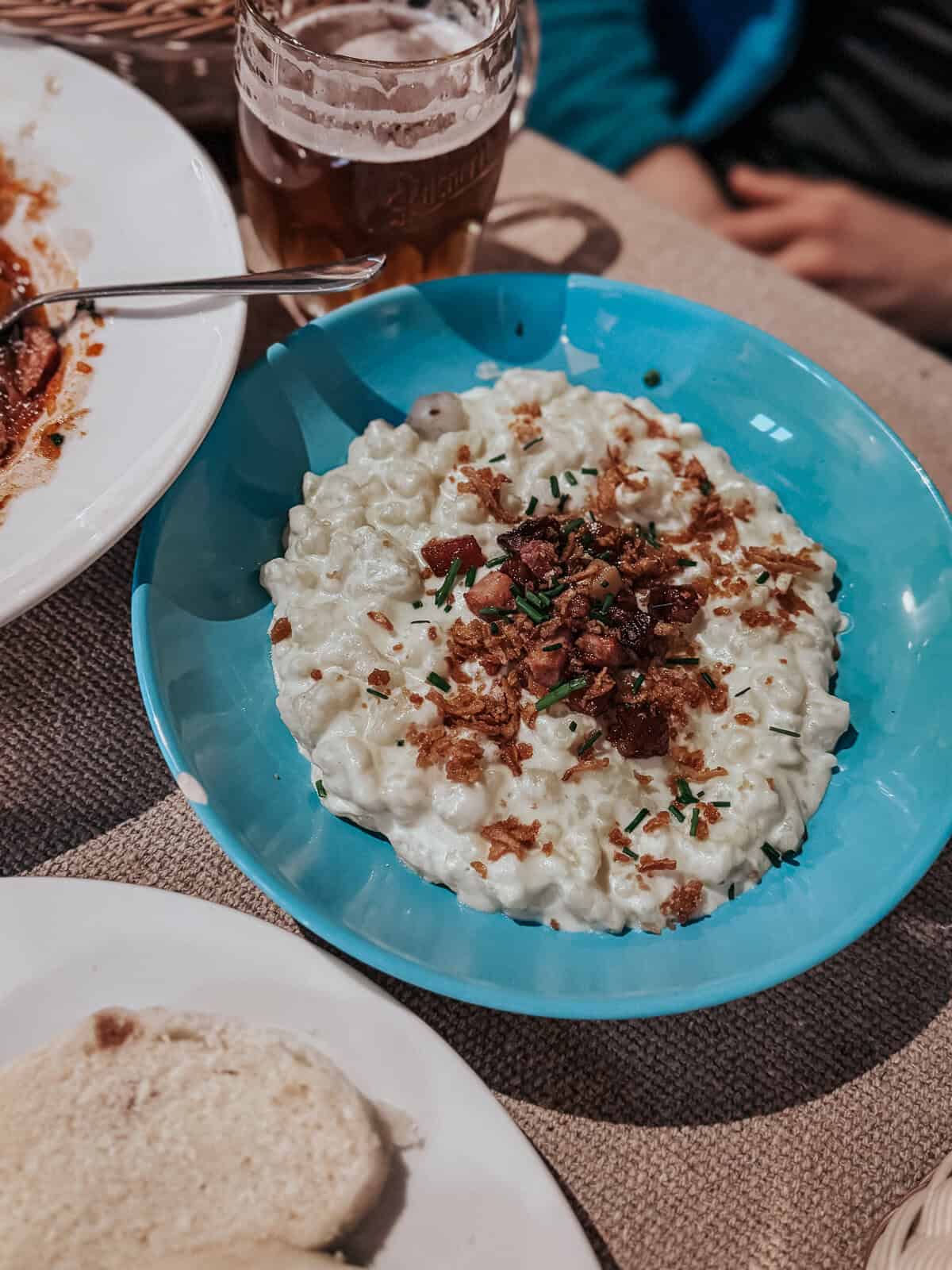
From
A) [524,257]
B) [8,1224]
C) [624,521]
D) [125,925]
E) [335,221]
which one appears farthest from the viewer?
[524,257]

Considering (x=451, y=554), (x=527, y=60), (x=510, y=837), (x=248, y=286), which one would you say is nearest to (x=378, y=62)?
(x=248, y=286)

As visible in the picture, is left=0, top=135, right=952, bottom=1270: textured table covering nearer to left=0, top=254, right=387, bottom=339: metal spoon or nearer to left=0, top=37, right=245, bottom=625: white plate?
left=0, top=37, right=245, bottom=625: white plate

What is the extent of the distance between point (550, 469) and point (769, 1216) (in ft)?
3.63

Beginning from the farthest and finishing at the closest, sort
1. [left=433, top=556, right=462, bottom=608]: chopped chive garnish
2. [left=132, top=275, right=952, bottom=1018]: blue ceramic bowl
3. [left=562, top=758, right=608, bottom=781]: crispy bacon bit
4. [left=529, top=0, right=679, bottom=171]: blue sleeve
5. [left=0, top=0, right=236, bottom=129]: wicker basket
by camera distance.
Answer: [left=529, top=0, right=679, bottom=171]: blue sleeve, [left=0, top=0, right=236, bottom=129]: wicker basket, [left=433, top=556, right=462, bottom=608]: chopped chive garnish, [left=562, top=758, right=608, bottom=781]: crispy bacon bit, [left=132, top=275, right=952, bottom=1018]: blue ceramic bowl

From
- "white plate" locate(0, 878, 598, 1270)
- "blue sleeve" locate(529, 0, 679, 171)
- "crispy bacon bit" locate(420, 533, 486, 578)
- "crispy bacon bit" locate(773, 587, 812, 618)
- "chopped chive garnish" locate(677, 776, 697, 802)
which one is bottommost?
"white plate" locate(0, 878, 598, 1270)

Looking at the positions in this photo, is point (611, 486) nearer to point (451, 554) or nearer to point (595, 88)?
point (451, 554)

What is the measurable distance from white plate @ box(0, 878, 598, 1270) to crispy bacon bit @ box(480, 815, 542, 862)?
0.76ft

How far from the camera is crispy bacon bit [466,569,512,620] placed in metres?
1.49

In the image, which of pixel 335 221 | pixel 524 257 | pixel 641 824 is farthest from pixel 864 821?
pixel 524 257

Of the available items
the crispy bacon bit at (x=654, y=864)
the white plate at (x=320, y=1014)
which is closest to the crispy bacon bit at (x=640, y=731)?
the crispy bacon bit at (x=654, y=864)

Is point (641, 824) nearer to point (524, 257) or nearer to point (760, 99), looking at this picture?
point (524, 257)

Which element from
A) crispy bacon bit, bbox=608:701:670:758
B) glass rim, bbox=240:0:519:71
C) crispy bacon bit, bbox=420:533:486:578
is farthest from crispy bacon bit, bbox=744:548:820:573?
glass rim, bbox=240:0:519:71

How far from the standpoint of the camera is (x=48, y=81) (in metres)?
1.85

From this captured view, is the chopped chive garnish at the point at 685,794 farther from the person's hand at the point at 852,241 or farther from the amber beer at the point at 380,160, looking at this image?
the person's hand at the point at 852,241
